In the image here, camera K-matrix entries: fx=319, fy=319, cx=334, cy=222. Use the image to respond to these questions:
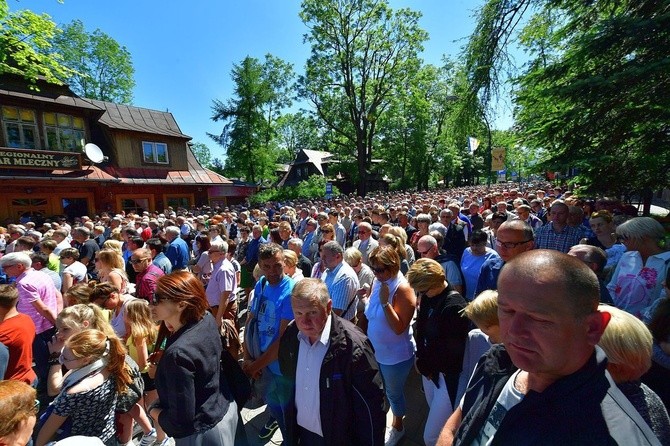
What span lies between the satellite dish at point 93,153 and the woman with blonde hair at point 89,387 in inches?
774

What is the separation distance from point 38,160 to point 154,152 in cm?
689

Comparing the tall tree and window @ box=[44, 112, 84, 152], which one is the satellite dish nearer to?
window @ box=[44, 112, 84, 152]

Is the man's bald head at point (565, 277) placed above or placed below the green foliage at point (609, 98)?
below

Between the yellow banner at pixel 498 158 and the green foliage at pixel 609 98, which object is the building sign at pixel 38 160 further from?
the yellow banner at pixel 498 158

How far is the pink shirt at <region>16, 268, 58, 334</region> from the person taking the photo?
390 centimetres

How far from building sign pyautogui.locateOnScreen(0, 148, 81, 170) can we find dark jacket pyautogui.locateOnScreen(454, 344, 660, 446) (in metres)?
21.2

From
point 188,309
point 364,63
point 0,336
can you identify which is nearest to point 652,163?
point 188,309

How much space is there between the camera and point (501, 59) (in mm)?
6434

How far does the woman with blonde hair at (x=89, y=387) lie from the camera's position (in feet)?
7.06

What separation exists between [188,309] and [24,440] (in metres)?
1.01

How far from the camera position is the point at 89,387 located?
2248mm

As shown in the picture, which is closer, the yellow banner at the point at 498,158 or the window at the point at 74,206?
the yellow banner at the point at 498,158

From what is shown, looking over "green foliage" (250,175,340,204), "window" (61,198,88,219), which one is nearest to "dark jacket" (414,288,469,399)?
"window" (61,198,88,219)

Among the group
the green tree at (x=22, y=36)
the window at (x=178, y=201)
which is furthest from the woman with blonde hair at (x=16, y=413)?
the window at (x=178, y=201)
